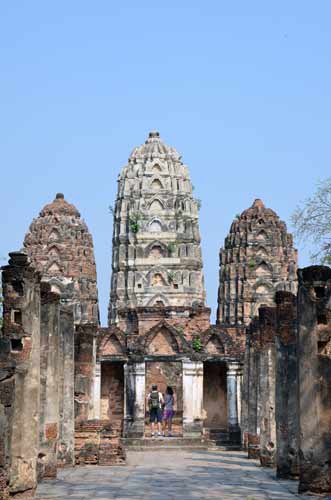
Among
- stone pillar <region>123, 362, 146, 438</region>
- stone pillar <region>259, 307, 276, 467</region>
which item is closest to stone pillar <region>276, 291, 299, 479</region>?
stone pillar <region>259, 307, 276, 467</region>

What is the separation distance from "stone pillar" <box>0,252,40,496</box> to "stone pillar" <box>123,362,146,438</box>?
75.2 ft

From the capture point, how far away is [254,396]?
98.5 feet

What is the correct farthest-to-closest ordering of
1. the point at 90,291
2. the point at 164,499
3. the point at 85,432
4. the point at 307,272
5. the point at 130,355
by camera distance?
the point at 90,291
the point at 130,355
the point at 85,432
the point at 307,272
the point at 164,499

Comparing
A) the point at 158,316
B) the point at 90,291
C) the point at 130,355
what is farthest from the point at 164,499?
the point at 90,291

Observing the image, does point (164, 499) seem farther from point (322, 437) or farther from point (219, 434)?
point (219, 434)

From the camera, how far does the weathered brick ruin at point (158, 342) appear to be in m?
17.2

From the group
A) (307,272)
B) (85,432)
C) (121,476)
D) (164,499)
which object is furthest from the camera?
(85,432)

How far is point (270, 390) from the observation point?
27.0 metres

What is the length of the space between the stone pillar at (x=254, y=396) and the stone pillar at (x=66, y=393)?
5.10m

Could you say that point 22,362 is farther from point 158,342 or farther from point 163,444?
point 158,342

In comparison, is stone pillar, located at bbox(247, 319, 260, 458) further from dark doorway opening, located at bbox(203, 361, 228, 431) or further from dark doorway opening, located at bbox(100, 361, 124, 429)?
dark doorway opening, located at bbox(100, 361, 124, 429)

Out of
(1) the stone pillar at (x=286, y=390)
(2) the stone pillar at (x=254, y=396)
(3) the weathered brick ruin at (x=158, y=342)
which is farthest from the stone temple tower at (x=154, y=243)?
(1) the stone pillar at (x=286, y=390)

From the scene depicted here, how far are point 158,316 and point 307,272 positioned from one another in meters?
32.0

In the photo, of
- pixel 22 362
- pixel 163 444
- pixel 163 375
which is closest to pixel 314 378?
pixel 22 362
